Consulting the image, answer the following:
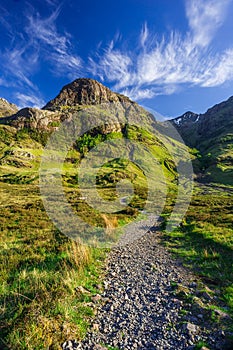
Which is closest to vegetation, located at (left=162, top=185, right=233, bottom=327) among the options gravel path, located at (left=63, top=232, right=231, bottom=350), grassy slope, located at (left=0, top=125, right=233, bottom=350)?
grassy slope, located at (left=0, top=125, right=233, bottom=350)

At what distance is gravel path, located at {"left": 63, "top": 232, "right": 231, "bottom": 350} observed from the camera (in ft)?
18.6

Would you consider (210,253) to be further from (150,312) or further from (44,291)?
(44,291)

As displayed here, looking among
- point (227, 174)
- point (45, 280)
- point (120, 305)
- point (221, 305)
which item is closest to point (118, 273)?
point (120, 305)

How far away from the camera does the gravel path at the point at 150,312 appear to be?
5656 mm

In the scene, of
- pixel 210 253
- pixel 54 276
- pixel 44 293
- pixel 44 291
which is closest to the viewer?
pixel 44 293

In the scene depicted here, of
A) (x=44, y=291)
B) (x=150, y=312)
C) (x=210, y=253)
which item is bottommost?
(x=210, y=253)

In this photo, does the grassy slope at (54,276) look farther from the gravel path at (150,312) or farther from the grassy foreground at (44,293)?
the gravel path at (150,312)

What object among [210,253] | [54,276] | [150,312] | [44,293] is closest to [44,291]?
[44,293]

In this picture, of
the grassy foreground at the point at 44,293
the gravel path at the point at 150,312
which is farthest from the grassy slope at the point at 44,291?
the gravel path at the point at 150,312

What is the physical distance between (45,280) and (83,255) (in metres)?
2.94

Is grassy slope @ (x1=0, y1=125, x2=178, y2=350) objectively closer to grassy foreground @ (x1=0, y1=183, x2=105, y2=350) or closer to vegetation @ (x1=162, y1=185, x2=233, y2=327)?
grassy foreground @ (x1=0, y1=183, x2=105, y2=350)

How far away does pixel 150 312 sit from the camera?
6.99 m

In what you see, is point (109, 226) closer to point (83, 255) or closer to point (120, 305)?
point (83, 255)

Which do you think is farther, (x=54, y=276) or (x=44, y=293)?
(x=54, y=276)
